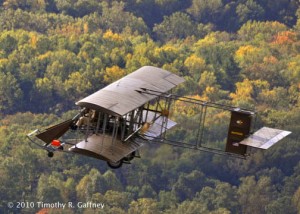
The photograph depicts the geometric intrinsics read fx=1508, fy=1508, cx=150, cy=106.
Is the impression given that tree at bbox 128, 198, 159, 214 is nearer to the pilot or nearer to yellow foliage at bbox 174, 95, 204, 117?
yellow foliage at bbox 174, 95, 204, 117

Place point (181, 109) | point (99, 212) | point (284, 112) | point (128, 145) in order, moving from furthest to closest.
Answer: point (284, 112) → point (181, 109) → point (99, 212) → point (128, 145)

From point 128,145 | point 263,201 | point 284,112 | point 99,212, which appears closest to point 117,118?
point 128,145

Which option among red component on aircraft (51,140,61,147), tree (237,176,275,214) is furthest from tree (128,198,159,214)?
red component on aircraft (51,140,61,147)

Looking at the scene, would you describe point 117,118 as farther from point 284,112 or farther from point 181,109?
point 284,112

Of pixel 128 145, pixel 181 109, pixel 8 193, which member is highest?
pixel 128 145

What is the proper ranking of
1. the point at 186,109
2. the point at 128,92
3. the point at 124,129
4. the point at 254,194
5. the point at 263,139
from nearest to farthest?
the point at 263,139 → the point at 124,129 → the point at 128,92 → the point at 186,109 → the point at 254,194

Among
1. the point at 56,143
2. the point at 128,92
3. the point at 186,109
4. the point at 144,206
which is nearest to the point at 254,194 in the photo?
the point at 186,109

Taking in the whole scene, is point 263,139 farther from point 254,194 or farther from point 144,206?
point 254,194

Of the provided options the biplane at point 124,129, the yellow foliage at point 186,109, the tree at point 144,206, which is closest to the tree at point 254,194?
the yellow foliage at point 186,109
